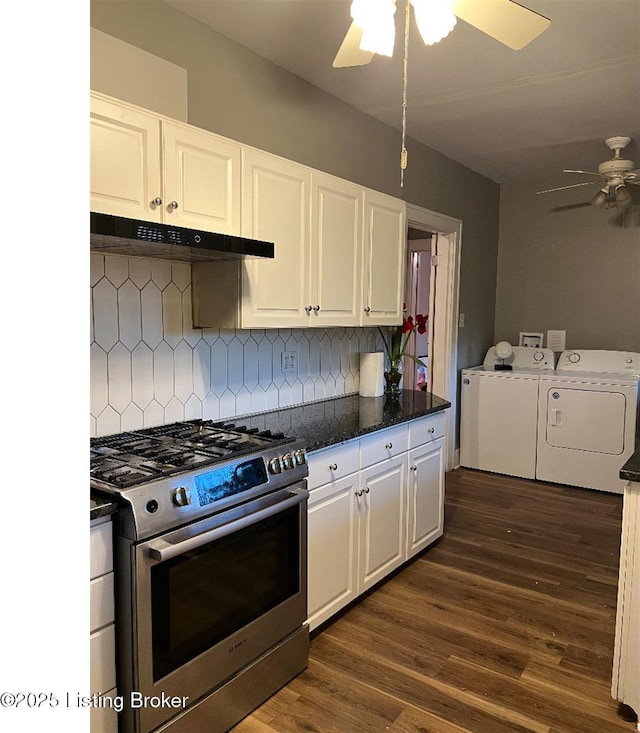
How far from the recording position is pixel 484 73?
279 cm

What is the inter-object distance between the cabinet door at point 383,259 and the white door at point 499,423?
5.86 feet

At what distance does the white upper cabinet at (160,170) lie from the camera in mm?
1695

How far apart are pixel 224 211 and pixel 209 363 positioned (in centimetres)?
68

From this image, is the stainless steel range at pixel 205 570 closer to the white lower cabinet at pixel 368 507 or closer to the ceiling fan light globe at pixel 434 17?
the white lower cabinet at pixel 368 507

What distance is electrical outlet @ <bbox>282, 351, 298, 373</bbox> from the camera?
2.88m

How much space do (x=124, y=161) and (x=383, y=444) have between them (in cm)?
157

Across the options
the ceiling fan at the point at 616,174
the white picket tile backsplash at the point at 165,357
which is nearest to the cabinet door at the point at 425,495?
the white picket tile backsplash at the point at 165,357

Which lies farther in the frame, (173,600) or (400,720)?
(400,720)

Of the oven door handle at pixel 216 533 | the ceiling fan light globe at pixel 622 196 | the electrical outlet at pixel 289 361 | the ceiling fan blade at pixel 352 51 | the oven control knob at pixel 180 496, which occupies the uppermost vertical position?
the ceiling fan light globe at pixel 622 196

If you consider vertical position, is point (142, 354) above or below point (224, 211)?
below

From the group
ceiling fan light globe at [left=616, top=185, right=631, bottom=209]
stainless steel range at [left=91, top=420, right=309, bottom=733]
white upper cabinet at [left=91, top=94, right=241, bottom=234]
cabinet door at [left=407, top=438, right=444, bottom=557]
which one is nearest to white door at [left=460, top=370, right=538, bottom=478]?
ceiling fan light globe at [left=616, top=185, right=631, bottom=209]

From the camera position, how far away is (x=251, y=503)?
1.80m
